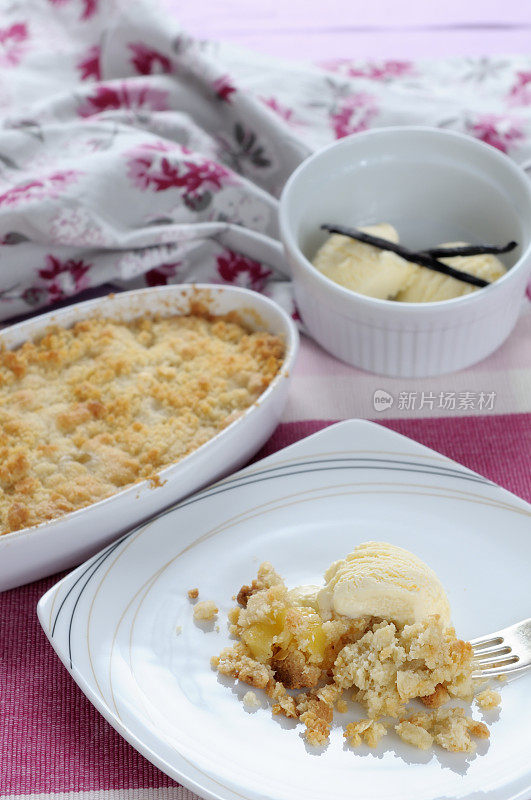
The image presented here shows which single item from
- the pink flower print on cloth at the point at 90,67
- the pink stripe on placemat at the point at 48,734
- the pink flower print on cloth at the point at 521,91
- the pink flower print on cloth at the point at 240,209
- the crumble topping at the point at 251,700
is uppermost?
the pink flower print on cloth at the point at 521,91

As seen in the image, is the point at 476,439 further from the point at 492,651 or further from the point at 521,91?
the point at 521,91

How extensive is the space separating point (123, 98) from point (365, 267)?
2.75 feet

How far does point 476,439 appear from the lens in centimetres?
198

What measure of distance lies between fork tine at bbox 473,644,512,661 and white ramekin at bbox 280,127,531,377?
2.19ft

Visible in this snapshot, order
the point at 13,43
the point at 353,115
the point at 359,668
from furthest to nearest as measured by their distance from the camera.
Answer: the point at 13,43 < the point at 353,115 < the point at 359,668

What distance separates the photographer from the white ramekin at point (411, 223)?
195 centimetres

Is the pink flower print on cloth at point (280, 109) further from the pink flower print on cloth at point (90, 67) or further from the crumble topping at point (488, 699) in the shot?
the crumble topping at point (488, 699)

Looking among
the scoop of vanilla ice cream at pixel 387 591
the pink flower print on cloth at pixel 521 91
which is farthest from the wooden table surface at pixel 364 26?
the scoop of vanilla ice cream at pixel 387 591

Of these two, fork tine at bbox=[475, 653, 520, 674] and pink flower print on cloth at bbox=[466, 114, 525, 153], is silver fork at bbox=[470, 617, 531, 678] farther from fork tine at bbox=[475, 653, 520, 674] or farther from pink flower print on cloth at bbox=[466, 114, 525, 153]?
pink flower print on cloth at bbox=[466, 114, 525, 153]

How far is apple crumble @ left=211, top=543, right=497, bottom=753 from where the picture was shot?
144cm

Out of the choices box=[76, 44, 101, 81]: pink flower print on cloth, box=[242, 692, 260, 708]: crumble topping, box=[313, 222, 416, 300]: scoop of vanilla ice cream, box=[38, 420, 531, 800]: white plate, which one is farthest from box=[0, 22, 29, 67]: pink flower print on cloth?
box=[242, 692, 260, 708]: crumble topping

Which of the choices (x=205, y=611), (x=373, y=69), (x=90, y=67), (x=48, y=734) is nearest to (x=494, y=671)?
(x=205, y=611)

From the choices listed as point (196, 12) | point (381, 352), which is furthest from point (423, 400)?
point (196, 12)

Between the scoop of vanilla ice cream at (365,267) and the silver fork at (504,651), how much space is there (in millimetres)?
752
